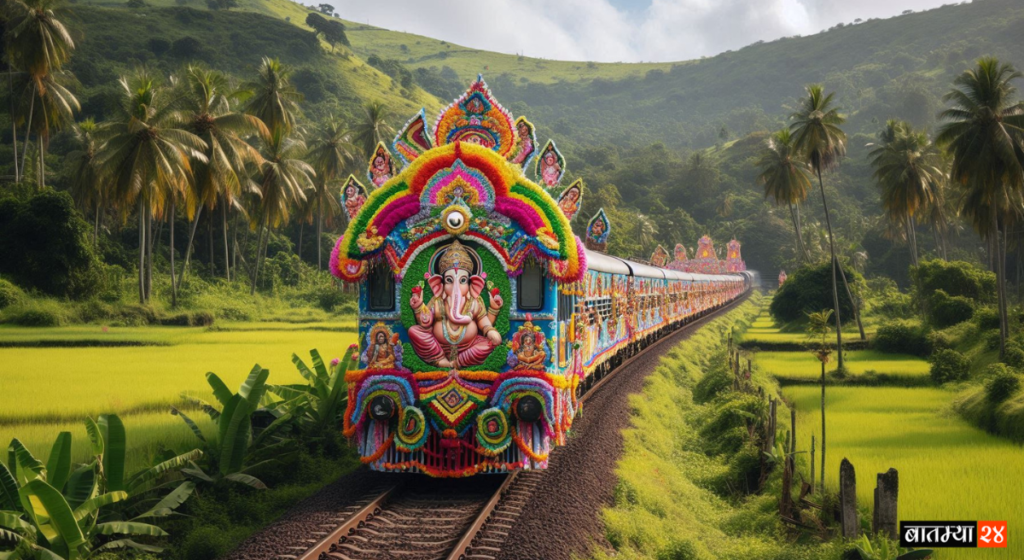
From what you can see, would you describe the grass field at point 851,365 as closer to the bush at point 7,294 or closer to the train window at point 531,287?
the train window at point 531,287

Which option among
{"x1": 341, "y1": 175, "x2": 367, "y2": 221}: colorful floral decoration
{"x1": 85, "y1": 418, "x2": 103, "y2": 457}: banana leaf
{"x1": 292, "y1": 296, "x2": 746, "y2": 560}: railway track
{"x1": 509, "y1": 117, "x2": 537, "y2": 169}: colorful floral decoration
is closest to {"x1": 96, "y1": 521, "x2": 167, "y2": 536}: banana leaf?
{"x1": 85, "y1": 418, "x2": 103, "y2": 457}: banana leaf

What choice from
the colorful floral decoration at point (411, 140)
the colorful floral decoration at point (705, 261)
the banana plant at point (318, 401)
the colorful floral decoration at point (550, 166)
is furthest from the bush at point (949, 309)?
the colorful floral decoration at point (705, 261)

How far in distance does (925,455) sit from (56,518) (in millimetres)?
13245

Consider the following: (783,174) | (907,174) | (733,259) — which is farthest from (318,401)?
(733,259)

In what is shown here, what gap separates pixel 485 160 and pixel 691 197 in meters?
112

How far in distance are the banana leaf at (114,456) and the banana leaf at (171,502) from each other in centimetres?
50

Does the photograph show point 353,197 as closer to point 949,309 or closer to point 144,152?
point 144,152

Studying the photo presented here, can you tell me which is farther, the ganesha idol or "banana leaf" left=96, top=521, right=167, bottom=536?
the ganesha idol

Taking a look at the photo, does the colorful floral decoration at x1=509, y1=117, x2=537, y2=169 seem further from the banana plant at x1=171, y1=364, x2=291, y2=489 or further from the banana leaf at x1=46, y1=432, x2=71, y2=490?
the banana leaf at x1=46, y1=432, x2=71, y2=490

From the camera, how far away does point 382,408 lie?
929 cm

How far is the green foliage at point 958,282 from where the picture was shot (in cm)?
3259

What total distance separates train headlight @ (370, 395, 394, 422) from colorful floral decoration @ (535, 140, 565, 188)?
427 centimetres

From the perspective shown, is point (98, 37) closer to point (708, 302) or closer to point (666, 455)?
point (708, 302)

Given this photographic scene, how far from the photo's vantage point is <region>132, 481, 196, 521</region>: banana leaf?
7602 mm
